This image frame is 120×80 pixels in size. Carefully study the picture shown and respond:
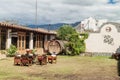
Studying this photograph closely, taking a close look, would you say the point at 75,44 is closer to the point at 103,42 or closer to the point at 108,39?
the point at 103,42

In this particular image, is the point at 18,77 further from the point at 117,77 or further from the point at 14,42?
the point at 14,42

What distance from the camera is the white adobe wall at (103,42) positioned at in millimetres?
36250

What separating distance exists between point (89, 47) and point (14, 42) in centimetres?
958

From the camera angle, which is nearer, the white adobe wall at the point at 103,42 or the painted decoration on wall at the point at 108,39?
the painted decoration on wall at the point at 108,39

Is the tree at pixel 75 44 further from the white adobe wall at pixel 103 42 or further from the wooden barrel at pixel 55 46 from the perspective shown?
the white adobe wall at pixel 103 42

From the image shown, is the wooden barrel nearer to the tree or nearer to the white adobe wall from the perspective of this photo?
the tree

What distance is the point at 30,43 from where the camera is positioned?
3503cm

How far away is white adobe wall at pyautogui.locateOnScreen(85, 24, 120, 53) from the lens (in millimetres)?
36250

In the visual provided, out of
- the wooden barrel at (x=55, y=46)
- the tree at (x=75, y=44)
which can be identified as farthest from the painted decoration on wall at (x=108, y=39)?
the wooden barrel at (x=55, y=46)

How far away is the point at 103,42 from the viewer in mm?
36312

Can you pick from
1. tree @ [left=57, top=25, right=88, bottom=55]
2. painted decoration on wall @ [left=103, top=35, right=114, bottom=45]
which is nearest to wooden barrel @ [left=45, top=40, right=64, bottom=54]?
tree @ [left=57, top=25, right=88, bottom=55]

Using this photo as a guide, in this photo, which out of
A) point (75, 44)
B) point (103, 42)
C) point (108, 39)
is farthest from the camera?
point (103, 42)

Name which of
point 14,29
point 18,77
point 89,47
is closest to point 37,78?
point 18,77

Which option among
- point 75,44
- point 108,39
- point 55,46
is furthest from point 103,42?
point 55,46
